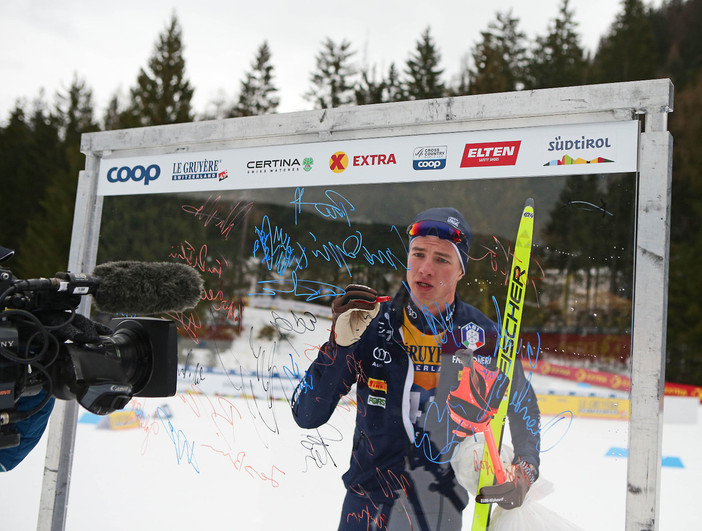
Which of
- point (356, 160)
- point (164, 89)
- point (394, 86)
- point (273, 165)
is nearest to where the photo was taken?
point (356, 160)

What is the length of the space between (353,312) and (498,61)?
24363 mm

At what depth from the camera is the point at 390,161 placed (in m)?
2.02

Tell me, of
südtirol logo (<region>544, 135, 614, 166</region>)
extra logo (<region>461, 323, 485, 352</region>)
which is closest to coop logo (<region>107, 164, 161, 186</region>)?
extra logo (<region>461, 323, 485, 352</region>)

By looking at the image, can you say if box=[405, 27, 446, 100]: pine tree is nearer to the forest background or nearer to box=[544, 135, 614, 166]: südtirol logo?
the forest background

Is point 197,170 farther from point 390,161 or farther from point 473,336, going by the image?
point 473,336

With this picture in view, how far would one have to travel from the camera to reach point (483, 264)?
182 cm

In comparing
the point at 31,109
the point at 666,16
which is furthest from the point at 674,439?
the point at 666,16

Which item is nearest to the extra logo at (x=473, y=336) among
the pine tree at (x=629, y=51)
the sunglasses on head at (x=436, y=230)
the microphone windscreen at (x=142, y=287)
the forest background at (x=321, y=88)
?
the sunglasses on head at (x=436, y=230)

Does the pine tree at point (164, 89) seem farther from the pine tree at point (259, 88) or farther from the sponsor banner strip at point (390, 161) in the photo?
the sponsor banner strip at point (390, 161)

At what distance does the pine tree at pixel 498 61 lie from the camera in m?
22.6

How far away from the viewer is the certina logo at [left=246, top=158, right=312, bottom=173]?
7.18 ft

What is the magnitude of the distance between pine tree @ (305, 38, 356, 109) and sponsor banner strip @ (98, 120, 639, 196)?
22.4m

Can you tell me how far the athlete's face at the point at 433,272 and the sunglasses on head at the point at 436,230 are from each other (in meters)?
0.01
